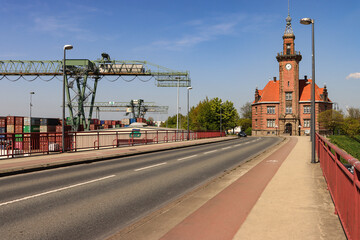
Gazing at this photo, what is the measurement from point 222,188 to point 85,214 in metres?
3.92

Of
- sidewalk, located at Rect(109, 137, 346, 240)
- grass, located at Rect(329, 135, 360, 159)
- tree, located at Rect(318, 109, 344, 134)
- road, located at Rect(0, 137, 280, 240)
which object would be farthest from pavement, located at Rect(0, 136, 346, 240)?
tree, located at Rect(318, 109, 344, 134)

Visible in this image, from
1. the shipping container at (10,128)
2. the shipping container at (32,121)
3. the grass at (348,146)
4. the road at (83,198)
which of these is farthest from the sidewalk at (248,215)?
the shipping container at (32,121)

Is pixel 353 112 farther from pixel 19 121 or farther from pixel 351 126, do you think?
pixel 19 121

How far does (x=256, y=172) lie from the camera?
11000 millimetres

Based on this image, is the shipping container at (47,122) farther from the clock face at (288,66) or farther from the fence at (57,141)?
the clock face at (288,66)

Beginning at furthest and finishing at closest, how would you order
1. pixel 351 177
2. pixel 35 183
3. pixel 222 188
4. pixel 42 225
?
pixel 35 183
pixel 222 188
pixel 42 225
pixel 351 177

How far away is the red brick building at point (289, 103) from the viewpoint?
75625mm

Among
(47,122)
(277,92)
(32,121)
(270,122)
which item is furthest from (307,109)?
(32,121)

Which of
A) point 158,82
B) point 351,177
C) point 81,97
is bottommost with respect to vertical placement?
point 351,177

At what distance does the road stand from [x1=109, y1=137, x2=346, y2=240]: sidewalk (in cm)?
76

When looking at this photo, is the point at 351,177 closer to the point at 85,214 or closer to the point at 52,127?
the point at 85,214

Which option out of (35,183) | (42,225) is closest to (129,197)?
(42,225)

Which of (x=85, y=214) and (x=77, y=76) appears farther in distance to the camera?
(x=77, y=76)

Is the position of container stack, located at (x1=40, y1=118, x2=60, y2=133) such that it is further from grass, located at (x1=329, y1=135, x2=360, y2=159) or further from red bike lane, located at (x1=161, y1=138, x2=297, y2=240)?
red bike lane, located at (x1=161, y1=138, x2=297, y2=240)
